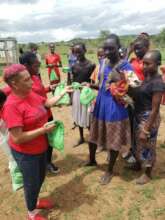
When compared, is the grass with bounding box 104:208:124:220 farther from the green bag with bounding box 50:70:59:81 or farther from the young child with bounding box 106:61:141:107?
the green bag with bounding box 50:70:59:81

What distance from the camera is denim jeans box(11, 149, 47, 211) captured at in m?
2.86

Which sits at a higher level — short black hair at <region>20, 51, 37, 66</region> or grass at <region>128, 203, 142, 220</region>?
short black hair at <region>20, 51, 37, 66</region>

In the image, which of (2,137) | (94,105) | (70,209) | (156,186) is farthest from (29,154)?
(156,186)

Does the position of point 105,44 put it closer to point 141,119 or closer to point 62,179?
point 141,119

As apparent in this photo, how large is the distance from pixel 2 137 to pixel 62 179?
1152 mm

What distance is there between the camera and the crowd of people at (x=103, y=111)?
2.66m

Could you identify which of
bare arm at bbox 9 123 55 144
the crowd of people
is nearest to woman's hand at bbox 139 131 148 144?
the crowd of people

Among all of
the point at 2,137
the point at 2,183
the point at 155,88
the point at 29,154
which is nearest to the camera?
the point at 29,154

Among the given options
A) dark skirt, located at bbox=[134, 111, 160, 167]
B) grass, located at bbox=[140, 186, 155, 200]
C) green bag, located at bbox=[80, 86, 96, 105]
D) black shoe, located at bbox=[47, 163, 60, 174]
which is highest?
green bag, located at bbox=[80, 86, 96, 105]

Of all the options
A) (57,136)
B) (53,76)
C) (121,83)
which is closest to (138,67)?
(121,83)

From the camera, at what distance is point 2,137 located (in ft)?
11.9

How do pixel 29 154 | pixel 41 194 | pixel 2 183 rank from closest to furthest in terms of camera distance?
pixel 29 154
pixel 41 194
pixel 2 183

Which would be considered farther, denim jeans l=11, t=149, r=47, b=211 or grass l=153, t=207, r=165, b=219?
grass l=153, t=207, r=165, b=219

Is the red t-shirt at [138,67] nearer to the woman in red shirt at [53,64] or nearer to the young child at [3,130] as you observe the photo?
the young child at [3,130]
